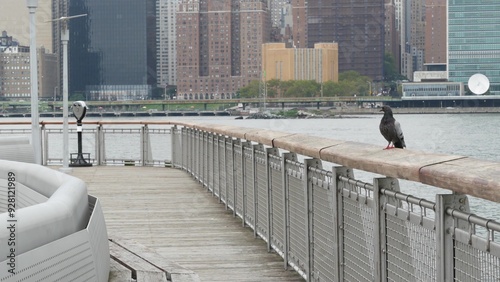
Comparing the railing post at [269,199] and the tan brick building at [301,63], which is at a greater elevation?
the tan brick building at [301,63]

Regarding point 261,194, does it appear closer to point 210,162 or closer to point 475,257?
point 210,162

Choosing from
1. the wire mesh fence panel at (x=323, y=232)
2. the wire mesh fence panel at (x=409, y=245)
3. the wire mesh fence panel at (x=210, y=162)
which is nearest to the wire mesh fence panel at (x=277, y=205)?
the wire mesh fence panel at (x=323, y=232)

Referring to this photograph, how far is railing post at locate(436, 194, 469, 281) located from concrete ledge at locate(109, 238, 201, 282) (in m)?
2.63

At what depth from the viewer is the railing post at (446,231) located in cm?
423

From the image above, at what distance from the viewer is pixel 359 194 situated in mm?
5879

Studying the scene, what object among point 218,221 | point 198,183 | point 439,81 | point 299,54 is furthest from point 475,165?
point 299,54

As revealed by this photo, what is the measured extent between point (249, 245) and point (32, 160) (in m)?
3.64

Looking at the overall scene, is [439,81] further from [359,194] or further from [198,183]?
[359,194]

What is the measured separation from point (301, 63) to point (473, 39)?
29595 millimetres

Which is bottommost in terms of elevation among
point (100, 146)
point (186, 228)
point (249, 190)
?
point (186, 228)

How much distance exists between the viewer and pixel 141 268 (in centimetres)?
701

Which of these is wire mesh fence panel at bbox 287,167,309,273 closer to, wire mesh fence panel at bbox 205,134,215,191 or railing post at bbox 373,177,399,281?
railing post at bbox 373,177,399,281

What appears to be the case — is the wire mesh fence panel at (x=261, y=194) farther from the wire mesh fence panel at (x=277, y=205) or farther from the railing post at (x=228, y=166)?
the railing post at (x=228, y=166)

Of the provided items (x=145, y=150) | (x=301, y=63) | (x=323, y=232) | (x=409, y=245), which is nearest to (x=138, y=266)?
(x=323, y=232)
